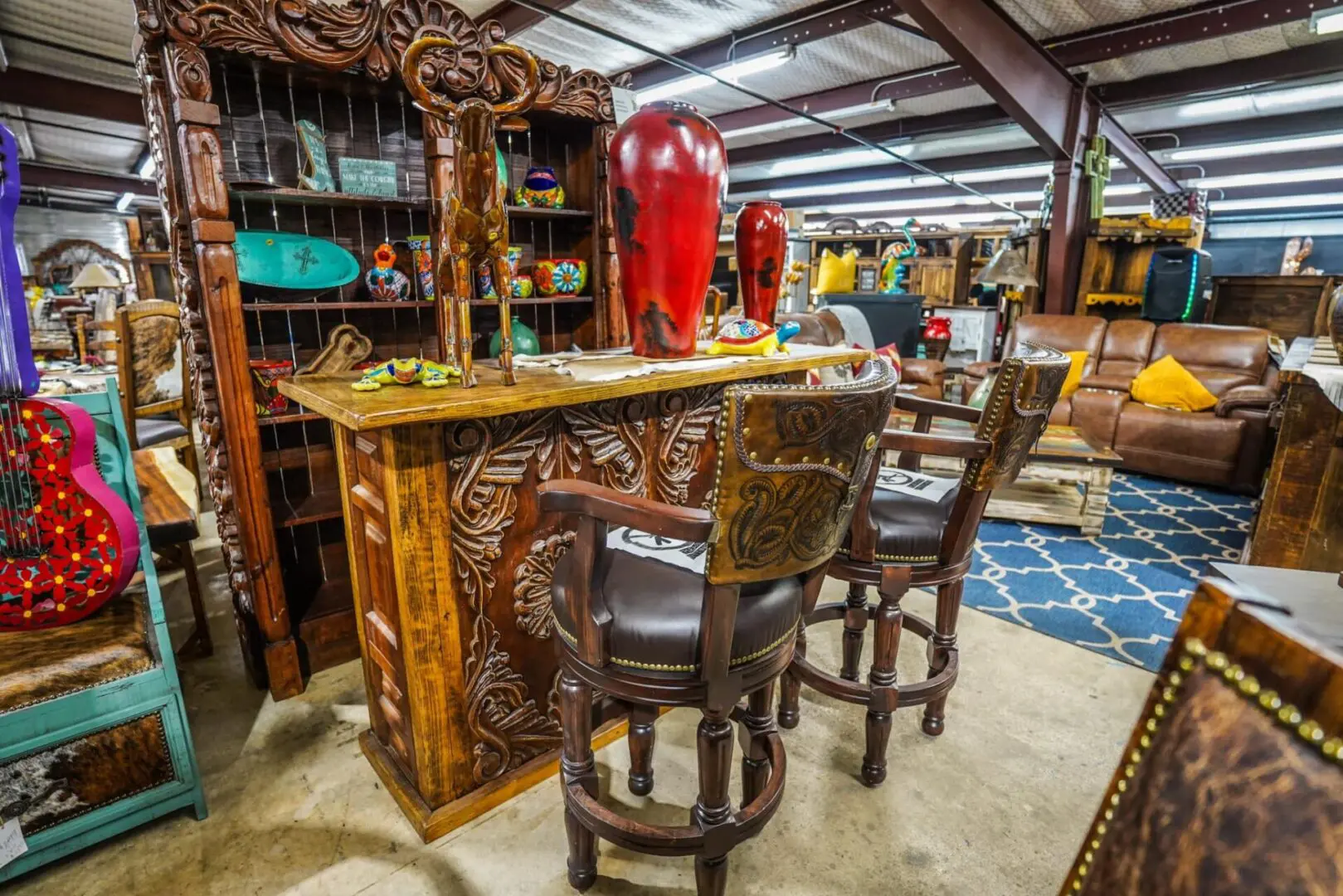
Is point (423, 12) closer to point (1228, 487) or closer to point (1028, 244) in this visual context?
point (1228, 487)

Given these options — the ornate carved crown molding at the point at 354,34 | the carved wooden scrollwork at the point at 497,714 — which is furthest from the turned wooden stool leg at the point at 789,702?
the ornate carved crown molding at the point at 354,34

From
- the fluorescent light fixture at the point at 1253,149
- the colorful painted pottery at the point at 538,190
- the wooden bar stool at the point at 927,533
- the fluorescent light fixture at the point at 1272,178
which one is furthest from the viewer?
the fluorescent light fixture at the point at 1272,178

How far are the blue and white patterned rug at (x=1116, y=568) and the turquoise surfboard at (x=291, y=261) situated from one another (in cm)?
276

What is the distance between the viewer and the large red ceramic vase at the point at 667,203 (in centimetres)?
149

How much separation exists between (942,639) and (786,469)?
113cm

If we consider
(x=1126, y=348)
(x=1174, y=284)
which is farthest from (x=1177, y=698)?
(x=1174, y=284)

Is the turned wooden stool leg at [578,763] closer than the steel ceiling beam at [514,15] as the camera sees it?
Yes

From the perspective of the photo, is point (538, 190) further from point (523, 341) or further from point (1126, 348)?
point (1126, 348)

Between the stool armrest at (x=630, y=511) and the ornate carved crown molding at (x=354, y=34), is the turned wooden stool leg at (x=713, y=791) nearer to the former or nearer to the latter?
the stool armrest at (x=630, y=511)

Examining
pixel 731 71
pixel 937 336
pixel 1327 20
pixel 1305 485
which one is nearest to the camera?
pixel 1305 485

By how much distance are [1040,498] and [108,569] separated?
13.7 feet

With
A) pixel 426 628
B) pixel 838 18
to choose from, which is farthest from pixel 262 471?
pixel 838 18

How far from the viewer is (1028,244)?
6230mm

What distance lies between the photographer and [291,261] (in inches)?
85.7
